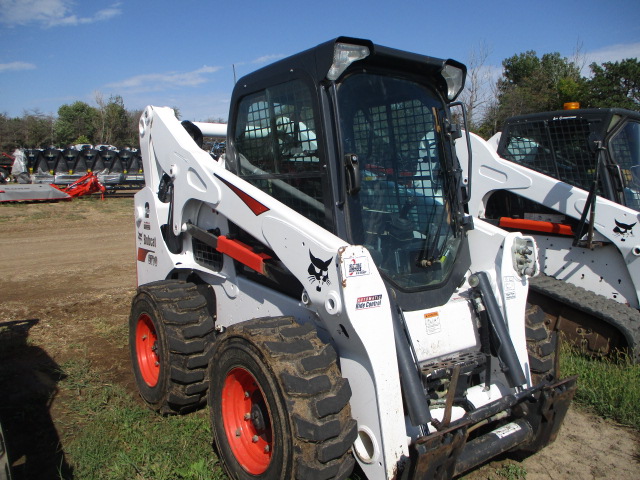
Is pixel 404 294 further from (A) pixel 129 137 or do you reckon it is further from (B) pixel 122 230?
(A) pixel 129 137

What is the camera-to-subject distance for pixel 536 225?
5.88m

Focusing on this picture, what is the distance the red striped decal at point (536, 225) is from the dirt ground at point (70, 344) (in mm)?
2060

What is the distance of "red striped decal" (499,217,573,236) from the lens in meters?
5.68

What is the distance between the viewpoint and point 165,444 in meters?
3.62

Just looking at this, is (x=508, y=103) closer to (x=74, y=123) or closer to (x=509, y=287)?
(x=509, y=287)

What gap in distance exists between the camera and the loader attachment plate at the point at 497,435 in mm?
2533

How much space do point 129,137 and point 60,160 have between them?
25896mm

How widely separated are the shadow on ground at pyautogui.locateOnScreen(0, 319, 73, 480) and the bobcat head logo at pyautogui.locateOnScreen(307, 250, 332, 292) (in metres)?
1.94

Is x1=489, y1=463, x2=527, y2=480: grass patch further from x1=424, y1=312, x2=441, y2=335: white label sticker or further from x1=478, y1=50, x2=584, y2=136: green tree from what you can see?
x1=478, y1=50, x2=584, y2=136: green tree

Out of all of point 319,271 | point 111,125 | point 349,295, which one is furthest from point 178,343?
point 111,125

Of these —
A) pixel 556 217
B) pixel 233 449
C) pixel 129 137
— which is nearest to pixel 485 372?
pixel 233 449

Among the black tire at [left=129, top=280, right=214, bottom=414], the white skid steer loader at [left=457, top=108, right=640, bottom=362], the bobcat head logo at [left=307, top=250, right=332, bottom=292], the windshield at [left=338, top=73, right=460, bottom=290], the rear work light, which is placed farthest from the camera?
the white skid steer loader at [left=457, top=108, right=640, bottom=362]

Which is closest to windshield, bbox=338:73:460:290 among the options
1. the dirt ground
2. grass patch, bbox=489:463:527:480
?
grass patch, bbox=489:463:527:480

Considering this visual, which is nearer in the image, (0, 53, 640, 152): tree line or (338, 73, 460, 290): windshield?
(338, 73, 460, 290): windshield
